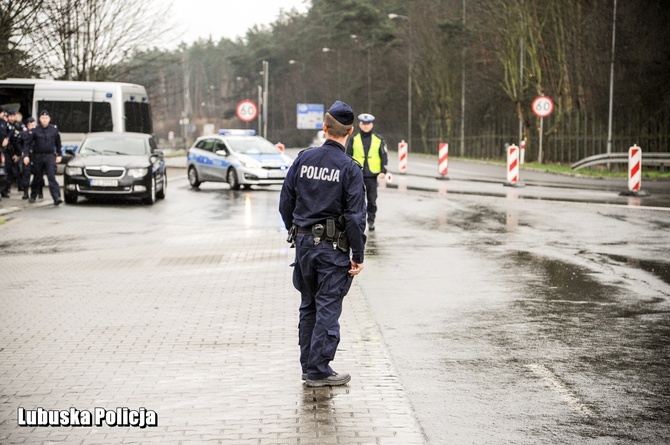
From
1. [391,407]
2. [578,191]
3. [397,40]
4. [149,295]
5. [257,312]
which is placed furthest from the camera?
[397,40]

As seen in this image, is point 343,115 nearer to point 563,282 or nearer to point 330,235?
point 330,235

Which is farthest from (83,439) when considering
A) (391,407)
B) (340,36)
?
(340,36)

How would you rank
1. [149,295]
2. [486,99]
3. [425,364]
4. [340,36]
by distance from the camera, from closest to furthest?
[425,364], [149,295], [486,99], [340,36]

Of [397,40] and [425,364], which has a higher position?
[397,40]

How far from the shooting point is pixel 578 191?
2714 cm

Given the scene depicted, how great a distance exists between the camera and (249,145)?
29.9m

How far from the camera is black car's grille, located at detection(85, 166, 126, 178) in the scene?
2258cm

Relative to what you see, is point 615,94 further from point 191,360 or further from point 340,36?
point 340,36

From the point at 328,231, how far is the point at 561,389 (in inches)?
72.1

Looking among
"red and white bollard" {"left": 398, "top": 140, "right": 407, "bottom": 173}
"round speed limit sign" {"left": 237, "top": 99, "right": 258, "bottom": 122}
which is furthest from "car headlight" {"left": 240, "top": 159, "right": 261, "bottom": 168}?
"red and white bollard" {"left": 398, "top": 140, "right": 407, "bottom": 173}

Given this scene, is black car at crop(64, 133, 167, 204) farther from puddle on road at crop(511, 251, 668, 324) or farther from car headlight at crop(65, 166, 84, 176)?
puddle on road at crop(511, 251, 668, 324)

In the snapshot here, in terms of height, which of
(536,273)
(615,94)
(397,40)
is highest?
(397,40)

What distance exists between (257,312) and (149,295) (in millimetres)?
1585

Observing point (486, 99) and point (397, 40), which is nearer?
point (486, 99)
